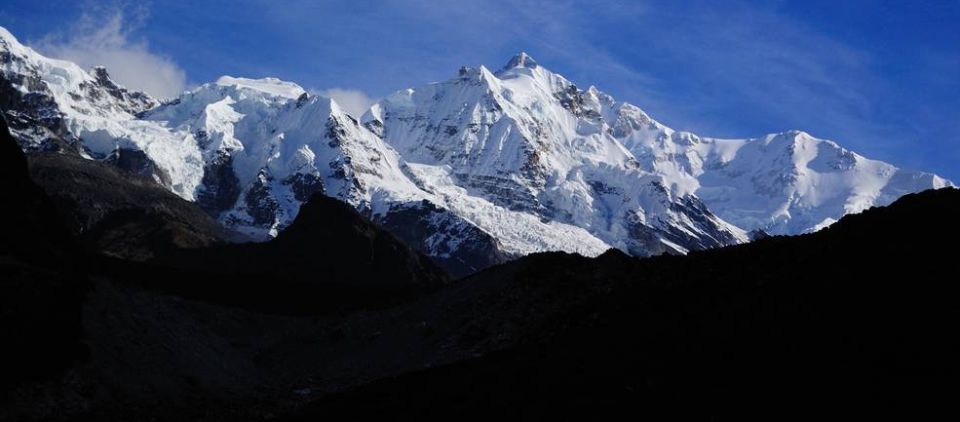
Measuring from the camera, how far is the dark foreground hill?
28.7 m

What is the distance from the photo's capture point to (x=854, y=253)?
37875 mm

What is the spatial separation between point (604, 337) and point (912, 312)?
41.6 feet

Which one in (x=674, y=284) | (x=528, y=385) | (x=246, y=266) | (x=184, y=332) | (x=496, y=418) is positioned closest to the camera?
(x=496, y=418)

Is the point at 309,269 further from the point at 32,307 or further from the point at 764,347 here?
the point at 764,347

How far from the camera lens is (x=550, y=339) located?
4541 centimetres

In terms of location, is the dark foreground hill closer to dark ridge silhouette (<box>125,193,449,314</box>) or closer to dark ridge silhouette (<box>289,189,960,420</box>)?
dark ridge silhouette (<box>289,189,960,420</box>)

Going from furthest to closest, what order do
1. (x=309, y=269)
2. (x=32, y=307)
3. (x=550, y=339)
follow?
(x=309, y=269) → (x=550, y=339) → (x=32, y=307)

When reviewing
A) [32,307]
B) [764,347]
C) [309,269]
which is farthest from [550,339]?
[309,269]

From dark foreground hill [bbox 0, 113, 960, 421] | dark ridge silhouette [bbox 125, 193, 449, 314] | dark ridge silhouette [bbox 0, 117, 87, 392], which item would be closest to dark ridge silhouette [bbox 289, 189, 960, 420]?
dark foreground hill [bbox 0, 113, 960, 421]

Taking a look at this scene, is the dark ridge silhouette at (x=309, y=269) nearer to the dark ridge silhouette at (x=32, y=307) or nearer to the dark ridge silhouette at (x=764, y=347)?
the dark ridge silhouette at (x=32, y=307)

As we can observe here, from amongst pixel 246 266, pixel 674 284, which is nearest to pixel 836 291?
pixel 674 284

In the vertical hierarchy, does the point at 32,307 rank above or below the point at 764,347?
above

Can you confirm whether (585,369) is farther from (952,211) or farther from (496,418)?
(952,211)

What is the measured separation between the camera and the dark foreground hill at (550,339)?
28656 mm
